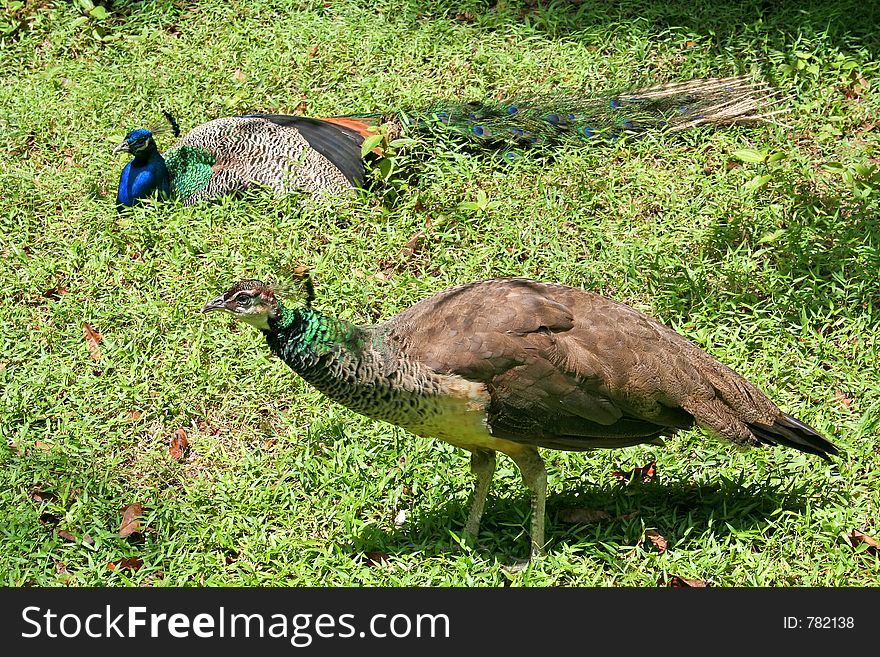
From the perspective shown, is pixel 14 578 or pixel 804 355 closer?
pixel 14 578

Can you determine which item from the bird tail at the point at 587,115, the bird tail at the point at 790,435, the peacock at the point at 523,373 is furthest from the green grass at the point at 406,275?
the peacock at the point at 523,373

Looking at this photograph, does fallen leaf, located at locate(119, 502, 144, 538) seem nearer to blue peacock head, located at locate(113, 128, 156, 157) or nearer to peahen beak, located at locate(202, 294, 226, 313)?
peahen beak, located at locate(202, 294, 226, 313)

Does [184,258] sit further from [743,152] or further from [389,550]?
[743,152]

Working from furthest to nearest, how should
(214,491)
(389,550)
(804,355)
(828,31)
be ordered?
(828,31), (804,355), (214,491), (389,550)

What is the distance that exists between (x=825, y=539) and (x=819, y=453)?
0.34 m

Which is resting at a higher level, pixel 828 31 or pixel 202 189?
pixel 828 31

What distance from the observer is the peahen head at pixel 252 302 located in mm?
3609

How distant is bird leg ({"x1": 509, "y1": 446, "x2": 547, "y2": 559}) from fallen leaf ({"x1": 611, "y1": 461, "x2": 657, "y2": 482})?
59 centimetres

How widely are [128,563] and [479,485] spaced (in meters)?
1.46

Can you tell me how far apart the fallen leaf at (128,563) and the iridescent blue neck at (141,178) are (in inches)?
114

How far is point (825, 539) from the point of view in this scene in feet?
13.0

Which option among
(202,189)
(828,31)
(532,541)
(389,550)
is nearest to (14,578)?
(389,550)

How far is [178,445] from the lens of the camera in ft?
15.5

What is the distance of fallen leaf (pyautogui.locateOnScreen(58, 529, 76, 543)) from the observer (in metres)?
4.21
